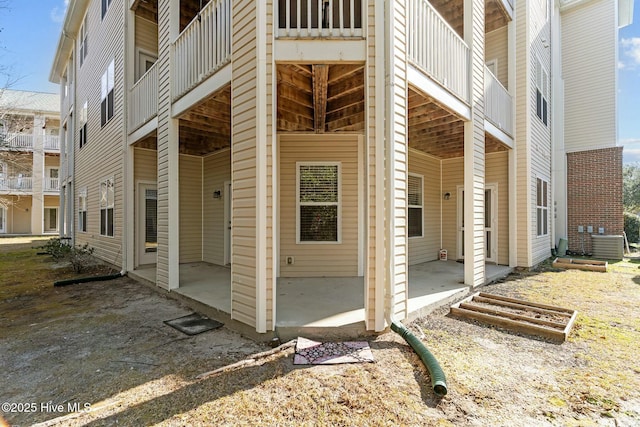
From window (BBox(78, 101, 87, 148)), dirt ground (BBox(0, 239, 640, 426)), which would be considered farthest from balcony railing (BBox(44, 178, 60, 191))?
dirt ground (BBox(0, 239, 640, 426))

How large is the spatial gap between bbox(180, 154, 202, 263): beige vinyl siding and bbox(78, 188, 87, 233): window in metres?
5.10

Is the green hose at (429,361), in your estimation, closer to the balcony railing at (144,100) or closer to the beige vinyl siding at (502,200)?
the beige vinyl siding at (502,200)

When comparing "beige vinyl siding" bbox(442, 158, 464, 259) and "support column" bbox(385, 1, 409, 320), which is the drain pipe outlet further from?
"beige vinyl siding" bbox(442, 158, 464, 259)

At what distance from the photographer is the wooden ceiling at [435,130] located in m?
5.12

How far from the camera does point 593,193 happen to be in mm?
10844

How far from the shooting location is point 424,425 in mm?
2113

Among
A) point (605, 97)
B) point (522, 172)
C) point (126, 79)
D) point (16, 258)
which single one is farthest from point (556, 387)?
point (16, 258)

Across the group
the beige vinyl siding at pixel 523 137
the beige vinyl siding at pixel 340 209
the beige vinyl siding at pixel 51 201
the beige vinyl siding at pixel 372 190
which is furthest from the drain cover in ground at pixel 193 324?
the beige vinyl siding at pixel 51 201

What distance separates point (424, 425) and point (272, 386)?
123cm

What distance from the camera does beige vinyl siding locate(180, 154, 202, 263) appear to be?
835 centimetres

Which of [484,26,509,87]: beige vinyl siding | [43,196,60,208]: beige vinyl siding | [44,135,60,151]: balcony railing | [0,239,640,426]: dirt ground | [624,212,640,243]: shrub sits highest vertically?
[44,135,60,151]: balcony railing

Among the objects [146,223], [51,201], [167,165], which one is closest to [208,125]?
[167,165]

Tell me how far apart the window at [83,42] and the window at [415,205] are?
1214cm

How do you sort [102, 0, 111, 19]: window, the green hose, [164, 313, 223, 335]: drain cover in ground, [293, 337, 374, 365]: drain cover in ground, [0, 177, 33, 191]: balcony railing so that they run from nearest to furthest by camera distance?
the green hose → [293, 337, 374, 365]: drain cover in ground → [164, 313, 223, 335]: drain cover in ground → [102, 0, 111, 19]: window → [0, 177, 33, 191]: balcony railing
